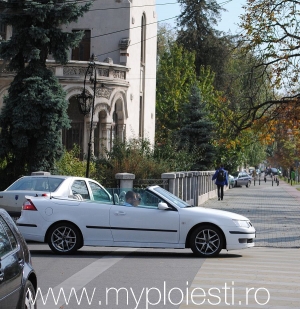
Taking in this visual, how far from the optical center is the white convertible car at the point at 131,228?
51.8 feet

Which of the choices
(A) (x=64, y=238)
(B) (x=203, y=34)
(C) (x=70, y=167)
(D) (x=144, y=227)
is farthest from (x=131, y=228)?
(B) (x=203, y=34)

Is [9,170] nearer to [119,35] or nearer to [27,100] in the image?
[27,100]

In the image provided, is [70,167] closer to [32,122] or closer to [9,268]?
[32,122]

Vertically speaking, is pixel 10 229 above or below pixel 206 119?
below

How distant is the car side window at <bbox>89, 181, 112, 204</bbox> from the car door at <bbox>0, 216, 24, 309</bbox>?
8.26 m

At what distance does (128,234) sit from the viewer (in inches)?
623

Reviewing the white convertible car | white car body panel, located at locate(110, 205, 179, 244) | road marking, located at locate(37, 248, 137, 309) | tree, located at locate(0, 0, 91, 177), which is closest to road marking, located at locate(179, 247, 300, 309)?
the white convertible car

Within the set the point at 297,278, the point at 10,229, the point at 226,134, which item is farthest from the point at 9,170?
the point at 10,229

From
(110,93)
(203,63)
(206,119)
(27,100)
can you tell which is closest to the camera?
(27,100)

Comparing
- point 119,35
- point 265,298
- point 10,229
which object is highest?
point 119,35

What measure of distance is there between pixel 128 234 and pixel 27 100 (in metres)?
14.7

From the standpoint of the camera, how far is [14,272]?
7449mm

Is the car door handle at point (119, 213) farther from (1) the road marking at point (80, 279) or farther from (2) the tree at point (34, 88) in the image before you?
(2) the tree at point (34, 88)

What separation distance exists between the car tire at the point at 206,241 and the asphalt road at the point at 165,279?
0.21 m
